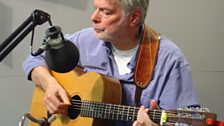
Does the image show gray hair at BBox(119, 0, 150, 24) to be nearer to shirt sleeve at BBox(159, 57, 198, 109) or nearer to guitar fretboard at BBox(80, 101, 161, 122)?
shirt sleeve at BBox(159, 57, 198, 109)

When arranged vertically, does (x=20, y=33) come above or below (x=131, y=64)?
above

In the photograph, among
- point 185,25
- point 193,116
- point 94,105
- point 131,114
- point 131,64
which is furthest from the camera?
point 185,25

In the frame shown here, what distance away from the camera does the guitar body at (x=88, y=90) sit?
1.52m

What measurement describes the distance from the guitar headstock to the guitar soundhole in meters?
0.44

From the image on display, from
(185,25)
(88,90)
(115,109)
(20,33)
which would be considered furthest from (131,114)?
(185,25)

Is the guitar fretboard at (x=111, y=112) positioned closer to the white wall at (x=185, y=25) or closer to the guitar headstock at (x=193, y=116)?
the guitar headstock at (x=193, y=116)

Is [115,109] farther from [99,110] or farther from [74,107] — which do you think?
[74,107]

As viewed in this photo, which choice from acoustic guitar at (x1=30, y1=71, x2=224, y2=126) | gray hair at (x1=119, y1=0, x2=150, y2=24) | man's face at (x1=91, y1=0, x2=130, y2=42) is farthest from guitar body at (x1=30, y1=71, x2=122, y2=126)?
gray hair at (x1=119, y1=0, x2=150, y2=24)

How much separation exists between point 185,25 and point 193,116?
108 cm

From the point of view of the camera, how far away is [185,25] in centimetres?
220

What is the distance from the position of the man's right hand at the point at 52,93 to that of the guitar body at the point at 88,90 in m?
0.03

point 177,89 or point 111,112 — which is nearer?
point 111,112

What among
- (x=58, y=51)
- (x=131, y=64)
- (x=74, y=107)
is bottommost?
(x=74, y=107)

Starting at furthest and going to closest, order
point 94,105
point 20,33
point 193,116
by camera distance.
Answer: point 94,105 → point 193,116 → point 20,33
